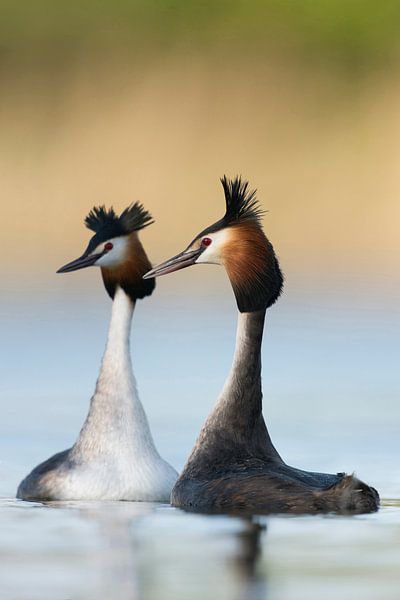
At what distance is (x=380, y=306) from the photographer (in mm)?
18422

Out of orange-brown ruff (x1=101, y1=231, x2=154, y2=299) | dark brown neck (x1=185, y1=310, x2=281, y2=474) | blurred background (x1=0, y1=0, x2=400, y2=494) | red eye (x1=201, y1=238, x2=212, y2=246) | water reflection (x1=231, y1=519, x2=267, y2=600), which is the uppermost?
blurred background (x1=0, y1=0, x2=400, y2=494)

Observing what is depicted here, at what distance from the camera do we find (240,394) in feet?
33.7

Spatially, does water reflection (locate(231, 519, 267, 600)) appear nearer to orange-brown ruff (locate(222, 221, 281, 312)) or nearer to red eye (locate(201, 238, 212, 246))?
orange-brown ruff (locate(222, 221, 281, 312))

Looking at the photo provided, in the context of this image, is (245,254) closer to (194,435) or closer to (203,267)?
(194,435)

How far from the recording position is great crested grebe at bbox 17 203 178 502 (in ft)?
35.0

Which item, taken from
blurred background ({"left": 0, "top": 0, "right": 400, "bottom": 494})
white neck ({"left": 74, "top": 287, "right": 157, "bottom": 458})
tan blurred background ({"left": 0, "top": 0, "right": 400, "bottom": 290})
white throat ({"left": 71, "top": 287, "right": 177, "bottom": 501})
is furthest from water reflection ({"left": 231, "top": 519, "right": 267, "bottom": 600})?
tan blurred background ({"left": 0, "top": 0, "right": 400, "bottom": 290})

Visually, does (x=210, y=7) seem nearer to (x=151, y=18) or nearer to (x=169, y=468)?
(x=151, y=18)

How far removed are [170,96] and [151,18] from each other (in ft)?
4.47

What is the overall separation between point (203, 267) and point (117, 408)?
11.2 m

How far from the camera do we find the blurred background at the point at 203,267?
335 inches

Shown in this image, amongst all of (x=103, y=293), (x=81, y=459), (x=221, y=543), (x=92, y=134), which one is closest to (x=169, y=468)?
(x=81, y=459)

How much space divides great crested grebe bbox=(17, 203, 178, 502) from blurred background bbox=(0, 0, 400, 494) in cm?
583

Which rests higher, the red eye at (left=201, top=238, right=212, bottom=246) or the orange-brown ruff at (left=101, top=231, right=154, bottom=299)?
the orange-brown ruff at (left=101, top=231, right=154, bottom=299)

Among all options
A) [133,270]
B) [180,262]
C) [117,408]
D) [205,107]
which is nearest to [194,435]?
[117,408]
